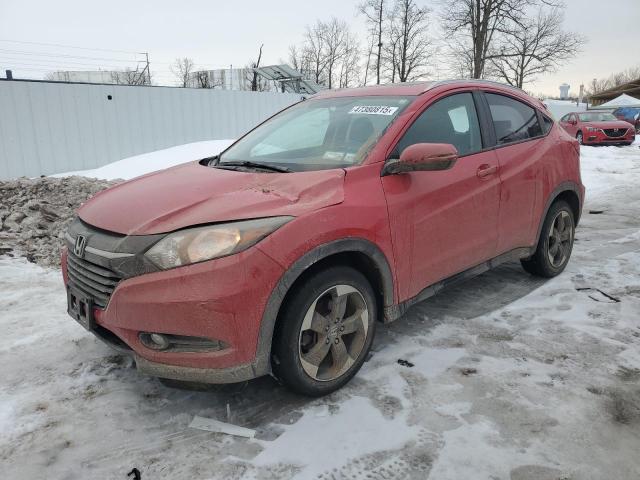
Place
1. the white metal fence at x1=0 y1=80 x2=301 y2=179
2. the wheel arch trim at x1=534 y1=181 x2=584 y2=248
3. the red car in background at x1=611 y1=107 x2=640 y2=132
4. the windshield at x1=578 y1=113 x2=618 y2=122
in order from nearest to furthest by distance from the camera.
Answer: the wheel arch trim at x1=534 y1=181 x2=584 y2=248, the white metal fence at x1=0 y1=80 x2=301 y2=179, the windshield at x1=578 y1=113 x2=618 y2=122, the red car in background at x1=611 y1=107 x2=640 y2=132

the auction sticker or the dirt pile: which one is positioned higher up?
the auction sticker

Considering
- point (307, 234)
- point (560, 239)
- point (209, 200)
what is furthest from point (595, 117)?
point (209, 200)

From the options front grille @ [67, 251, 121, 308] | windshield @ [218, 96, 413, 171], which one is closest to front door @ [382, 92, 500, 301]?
windshield @ [218, 96, 413, 171]

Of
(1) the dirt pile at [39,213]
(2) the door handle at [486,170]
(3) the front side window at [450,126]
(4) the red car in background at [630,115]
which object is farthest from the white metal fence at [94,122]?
(4) the red car in background at [630,115]

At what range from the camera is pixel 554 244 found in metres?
4.64

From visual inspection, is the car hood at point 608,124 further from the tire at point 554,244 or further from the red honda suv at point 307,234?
the red honda suv at point 307,234

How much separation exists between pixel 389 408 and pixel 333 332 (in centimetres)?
50

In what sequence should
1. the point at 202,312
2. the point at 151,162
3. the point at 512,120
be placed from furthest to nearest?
the point at 151,162 → the point at 512,120 → the point at 202,312

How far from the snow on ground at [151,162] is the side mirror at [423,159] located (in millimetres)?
8187

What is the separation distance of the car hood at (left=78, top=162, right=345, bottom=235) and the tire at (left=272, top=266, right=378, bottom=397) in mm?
418

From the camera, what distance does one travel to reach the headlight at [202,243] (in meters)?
2.32

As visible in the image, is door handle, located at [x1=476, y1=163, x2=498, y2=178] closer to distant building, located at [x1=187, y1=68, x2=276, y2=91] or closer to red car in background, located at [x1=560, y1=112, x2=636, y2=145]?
Answer: red car in background, located at [x1=560, y1=112, x2=636, y2=145]

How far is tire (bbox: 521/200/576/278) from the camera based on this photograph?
444cm

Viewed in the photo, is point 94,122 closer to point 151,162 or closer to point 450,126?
point 151,162
